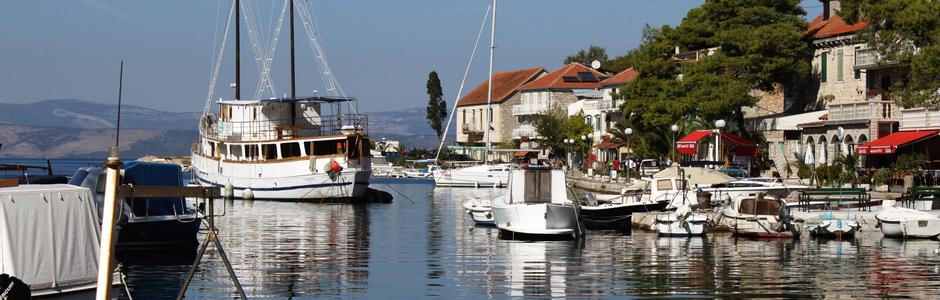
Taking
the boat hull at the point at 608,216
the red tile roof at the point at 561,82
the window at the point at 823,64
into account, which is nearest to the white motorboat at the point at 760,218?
the boat hull at the point at 608,216

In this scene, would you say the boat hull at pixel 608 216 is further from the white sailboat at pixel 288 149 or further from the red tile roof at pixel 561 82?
the red tile roof at pixel 561 82

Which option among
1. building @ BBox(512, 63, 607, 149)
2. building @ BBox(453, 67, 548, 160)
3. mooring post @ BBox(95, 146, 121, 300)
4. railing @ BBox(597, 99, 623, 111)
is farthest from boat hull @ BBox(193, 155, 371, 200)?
building @ BBox(453, 67, 548, 160)

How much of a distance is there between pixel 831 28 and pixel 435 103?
265 ft

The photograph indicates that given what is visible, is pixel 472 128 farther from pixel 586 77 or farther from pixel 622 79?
pixel 622 79

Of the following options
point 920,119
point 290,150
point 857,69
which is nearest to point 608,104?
point 857,69

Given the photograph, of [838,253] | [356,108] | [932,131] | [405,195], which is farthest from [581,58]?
[838,253]

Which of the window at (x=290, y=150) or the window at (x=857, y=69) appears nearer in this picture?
the window at (x=857, y=69)

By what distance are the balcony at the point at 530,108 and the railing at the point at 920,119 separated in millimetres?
68120

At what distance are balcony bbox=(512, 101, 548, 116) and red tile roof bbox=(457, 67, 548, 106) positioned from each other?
3.25m

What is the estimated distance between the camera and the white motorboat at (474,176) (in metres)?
91.4

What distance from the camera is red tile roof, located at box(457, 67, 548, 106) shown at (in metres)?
133

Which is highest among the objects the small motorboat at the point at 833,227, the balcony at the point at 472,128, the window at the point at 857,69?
the window at the point at 857,69

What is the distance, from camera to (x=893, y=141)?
176ft

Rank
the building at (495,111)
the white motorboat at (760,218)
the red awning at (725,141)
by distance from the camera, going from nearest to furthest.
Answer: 1. the white motorboat at (760,218)
2. the red awning at (725,141)
3. the building at (495,111)
